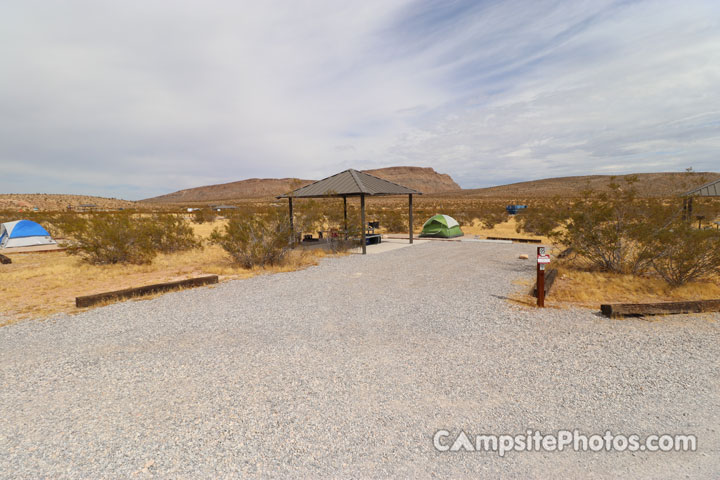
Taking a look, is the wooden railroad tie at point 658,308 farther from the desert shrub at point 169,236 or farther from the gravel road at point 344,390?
the desert shrub at point 169,236

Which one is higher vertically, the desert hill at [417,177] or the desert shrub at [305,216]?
the desert hill at [417,177]

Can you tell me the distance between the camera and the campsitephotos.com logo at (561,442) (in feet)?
8.10

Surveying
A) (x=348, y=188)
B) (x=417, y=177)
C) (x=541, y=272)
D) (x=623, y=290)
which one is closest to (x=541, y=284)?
(x=541, y=272)

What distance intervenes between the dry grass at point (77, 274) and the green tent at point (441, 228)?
7.53 metres

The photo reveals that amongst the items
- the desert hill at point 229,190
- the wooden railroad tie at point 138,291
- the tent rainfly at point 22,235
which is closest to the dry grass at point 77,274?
the wooden railroad tie at point 138,291

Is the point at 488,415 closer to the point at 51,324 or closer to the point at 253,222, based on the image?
the point at 51,324

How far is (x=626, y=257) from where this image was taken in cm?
842

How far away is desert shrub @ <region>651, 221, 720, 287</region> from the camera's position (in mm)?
6238

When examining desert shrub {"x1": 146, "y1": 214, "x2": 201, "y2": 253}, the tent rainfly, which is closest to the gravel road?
desert shrub {"x1": 146, "y1": 214, "x2": 201, "y2": 253}

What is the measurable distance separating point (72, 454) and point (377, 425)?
7.57ft

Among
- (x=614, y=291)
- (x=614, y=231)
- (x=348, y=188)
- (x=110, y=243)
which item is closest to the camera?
(x=614, y=291)

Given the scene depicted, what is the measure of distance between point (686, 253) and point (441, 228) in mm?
11801

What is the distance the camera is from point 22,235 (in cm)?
1616

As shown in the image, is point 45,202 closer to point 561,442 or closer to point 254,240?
point 254,240
